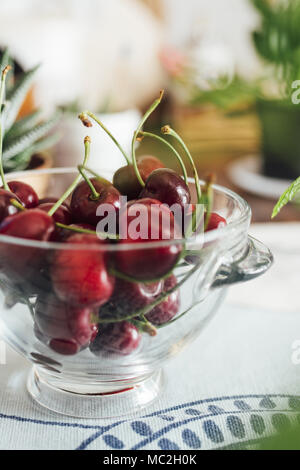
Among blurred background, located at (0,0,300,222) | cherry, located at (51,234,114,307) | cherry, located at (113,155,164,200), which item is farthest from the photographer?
blurred background, located at (0,0,300,222)

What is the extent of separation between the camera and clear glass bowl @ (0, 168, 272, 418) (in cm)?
35

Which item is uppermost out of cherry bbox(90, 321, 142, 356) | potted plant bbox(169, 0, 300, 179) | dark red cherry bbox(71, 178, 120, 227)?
dark red cherry bbox(71, 178, 120, 227)

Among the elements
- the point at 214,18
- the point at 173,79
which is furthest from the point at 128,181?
the point at 214,18

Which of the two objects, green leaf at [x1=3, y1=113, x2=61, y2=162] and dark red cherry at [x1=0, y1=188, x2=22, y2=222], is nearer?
dark red cherry at [x1=0, y1=188, x2=22, y2=222]

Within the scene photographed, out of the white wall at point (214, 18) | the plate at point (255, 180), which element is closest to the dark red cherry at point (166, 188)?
the plate at point (255, 180)

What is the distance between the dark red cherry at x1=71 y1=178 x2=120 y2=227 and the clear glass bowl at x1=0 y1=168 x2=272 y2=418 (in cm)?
7

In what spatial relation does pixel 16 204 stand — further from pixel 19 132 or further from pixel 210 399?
pixel 19 132

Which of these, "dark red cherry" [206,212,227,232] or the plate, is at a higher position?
Answer: "dark red cherry" [206,212,227,232]

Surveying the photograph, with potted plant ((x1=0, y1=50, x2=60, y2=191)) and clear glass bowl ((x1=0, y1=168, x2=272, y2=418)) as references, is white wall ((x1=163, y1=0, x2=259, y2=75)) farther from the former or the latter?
clear glass bowl ((x1=0, y1=168, x2=272, y2=418))

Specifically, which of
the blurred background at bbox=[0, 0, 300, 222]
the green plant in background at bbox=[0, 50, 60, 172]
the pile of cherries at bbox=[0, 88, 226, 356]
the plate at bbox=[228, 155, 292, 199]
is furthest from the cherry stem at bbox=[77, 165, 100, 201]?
the plate at bbox=[228, 155, 292, 199]

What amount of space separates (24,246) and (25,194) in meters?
0.10

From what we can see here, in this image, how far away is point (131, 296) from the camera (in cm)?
34

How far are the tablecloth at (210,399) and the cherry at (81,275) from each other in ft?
0.34
